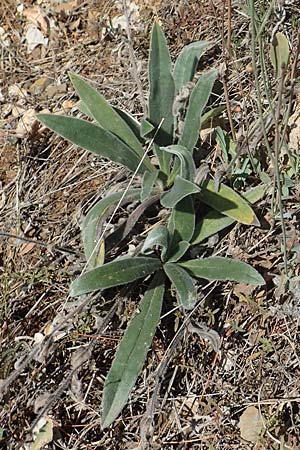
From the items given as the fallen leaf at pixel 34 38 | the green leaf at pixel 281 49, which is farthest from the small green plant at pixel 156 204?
the fallen leaf at pixel 34 38

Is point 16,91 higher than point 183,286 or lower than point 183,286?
higher

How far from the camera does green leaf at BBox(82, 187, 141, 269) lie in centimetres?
186

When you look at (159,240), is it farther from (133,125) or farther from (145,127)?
(133,125)

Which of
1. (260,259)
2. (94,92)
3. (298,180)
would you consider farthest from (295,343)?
(94,92)

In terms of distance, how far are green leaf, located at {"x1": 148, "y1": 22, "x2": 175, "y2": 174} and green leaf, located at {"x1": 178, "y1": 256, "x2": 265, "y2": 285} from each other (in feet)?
1.00

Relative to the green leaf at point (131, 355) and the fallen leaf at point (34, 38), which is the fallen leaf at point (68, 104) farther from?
the green leaf at point (131, 355)

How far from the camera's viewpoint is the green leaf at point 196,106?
6.22 ft

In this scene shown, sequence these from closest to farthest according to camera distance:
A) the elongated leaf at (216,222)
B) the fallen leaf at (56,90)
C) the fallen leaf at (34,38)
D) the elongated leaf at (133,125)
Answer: the elongated leaf at (216,222), the elongated leaf at (133,125), the fallen leaf at (56,90), the fallen leaf at (34,38)

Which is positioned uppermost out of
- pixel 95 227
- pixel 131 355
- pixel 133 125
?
pixel 133 125

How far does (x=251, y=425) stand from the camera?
1735mm

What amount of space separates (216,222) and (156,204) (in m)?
0.24

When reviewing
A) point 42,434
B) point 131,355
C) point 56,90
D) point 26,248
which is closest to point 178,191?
point 131,355

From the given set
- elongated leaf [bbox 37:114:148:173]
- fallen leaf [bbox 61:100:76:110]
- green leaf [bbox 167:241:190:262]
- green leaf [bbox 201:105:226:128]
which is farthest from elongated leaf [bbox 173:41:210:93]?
fallen leaf [bbox 61:100:76:110]

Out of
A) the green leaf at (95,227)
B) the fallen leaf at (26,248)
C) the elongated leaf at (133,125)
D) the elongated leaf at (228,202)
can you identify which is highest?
the elongated leaf at (133,125)
